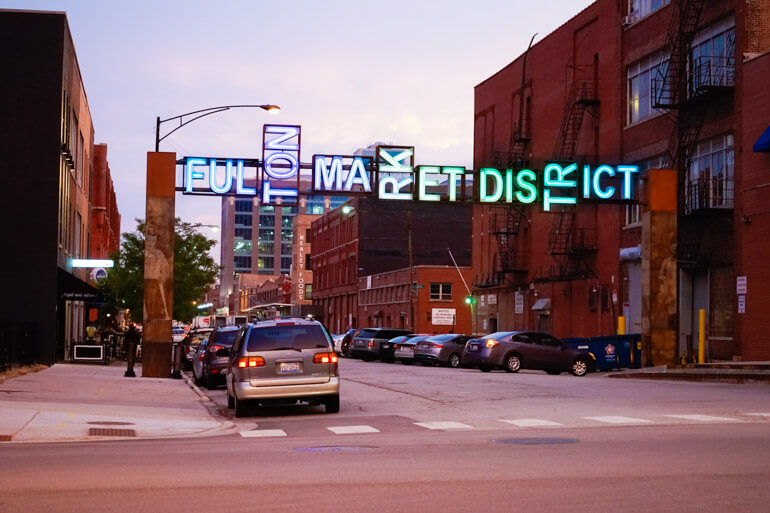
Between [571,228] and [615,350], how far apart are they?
46.4 feet

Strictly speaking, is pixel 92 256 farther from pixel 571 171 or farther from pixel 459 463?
pixel 459 463

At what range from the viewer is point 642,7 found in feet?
149

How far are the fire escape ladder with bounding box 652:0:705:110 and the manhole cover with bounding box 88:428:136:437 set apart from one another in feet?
94.1

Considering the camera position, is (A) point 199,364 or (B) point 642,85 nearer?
(A) point 199,364

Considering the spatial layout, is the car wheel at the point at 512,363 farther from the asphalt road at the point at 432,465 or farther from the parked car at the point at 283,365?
the parked car at the point at 283,365

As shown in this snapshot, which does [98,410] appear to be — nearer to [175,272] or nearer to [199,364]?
[199,364]

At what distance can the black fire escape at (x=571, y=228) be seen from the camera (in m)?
49.7

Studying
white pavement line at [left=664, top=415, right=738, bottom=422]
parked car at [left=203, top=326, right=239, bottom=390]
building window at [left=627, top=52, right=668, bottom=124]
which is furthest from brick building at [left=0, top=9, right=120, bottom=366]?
white pavement line at [left=664, top=415, right=738, bottom=422]

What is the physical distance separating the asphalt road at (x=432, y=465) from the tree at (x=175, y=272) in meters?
44.2

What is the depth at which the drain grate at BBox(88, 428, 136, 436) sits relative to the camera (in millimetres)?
14858

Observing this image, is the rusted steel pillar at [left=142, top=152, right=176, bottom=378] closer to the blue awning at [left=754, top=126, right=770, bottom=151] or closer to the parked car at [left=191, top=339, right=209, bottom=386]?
the parked car at [left=191, top=339, right=209, bottom=386]

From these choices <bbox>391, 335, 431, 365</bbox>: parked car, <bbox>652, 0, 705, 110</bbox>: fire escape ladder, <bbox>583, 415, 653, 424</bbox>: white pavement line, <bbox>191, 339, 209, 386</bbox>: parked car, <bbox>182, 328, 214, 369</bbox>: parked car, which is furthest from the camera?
<bbox>391, 335, 431, 365</bbox>: parked car

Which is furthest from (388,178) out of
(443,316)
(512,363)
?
(443,316)

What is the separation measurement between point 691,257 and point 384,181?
484 inches
